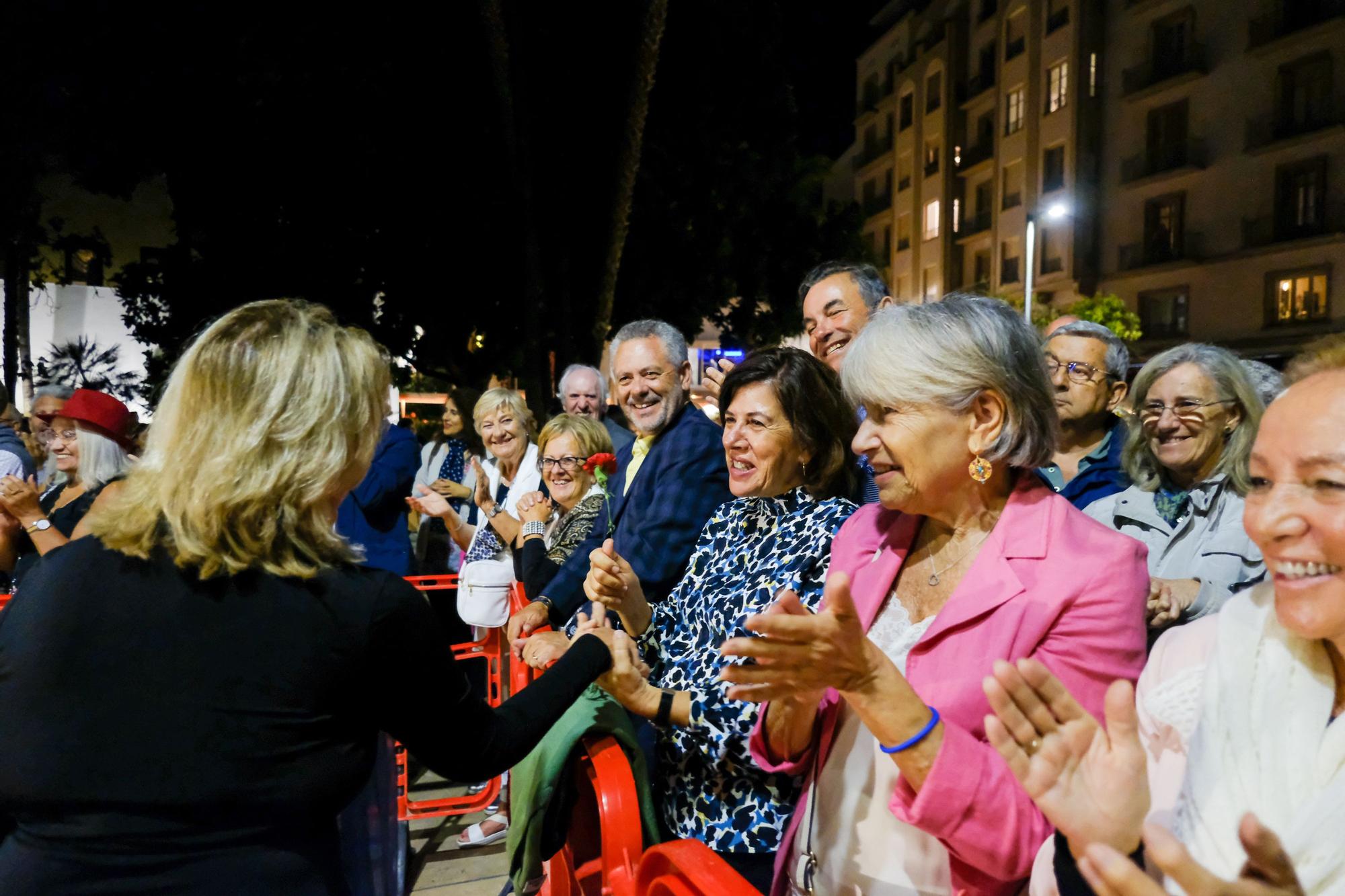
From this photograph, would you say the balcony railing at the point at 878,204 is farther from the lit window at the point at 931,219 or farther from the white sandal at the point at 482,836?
the white sandal at the point at 482,836

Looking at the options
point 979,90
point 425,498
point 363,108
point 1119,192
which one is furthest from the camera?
point 979,90

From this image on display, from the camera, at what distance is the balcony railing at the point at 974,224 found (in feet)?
133

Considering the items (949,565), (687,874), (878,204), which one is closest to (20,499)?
(687,874)

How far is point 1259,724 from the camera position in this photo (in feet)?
3.99

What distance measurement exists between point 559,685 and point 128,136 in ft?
40.5

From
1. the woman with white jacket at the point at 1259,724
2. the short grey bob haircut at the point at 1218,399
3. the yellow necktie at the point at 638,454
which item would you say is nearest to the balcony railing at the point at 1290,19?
the short grey bob haircut at the point at 1218,399

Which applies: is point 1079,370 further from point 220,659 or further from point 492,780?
point 220,659

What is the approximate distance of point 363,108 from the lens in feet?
34.6

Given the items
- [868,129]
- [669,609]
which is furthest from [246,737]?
[868,129]

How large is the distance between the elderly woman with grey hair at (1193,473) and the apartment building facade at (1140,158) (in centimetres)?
1933

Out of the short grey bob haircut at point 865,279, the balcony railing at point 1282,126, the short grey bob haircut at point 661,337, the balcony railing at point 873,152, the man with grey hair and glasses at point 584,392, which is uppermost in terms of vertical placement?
the balcony railing at point 873,152

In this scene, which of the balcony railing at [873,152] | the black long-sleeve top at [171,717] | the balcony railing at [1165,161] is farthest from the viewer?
the balcony railing at [873,152]

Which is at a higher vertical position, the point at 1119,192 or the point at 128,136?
the point at 1119,192

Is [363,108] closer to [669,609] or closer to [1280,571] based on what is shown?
[669,609]
